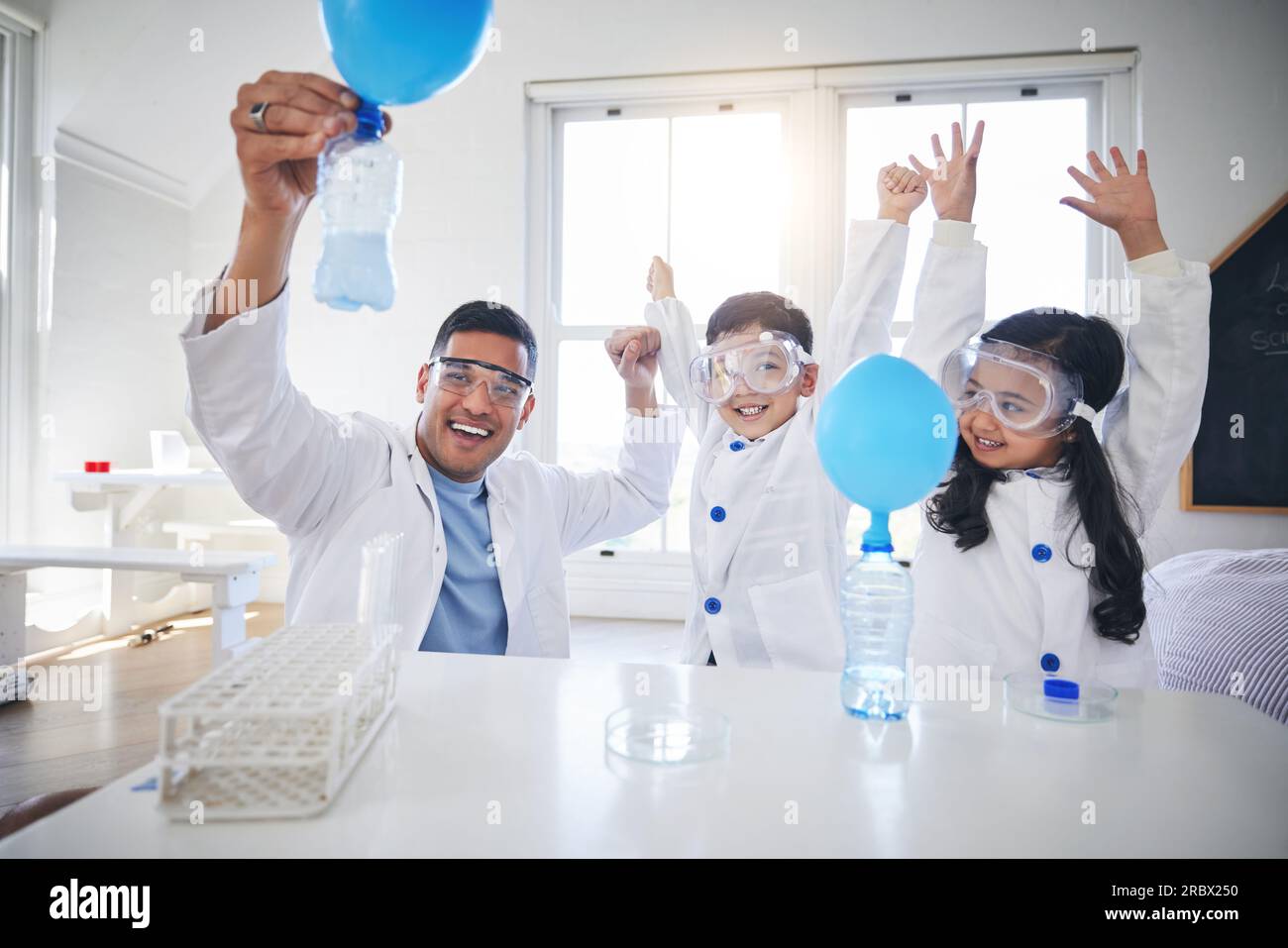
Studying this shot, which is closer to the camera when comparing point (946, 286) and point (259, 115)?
point (259, 115)

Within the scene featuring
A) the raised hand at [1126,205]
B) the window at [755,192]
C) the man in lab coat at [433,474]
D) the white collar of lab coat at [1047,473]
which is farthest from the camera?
the window at [755,192]

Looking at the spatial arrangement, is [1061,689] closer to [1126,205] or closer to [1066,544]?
[1066,544]

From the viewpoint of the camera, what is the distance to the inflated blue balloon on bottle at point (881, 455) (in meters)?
0.80

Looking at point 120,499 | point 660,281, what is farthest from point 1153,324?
point 120,499

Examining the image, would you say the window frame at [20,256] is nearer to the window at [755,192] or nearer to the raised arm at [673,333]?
the window at [755,192]

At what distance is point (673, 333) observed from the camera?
1.90 m

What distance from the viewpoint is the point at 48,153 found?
3.79 metres

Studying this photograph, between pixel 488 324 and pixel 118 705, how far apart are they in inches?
86.3

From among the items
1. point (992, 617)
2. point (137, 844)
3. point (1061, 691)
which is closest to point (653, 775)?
point (137, 844)

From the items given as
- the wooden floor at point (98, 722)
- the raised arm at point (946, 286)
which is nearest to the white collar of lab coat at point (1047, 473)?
the raised arm at point (946, 286)
